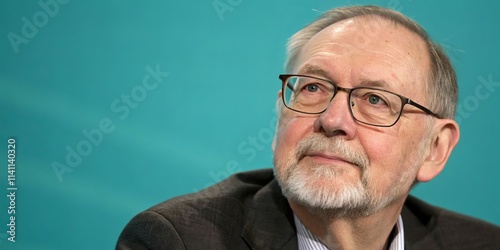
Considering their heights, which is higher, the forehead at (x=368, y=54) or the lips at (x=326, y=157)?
the forehead at (x=368, y=54)

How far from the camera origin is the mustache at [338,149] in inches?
82.7

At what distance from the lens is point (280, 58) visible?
316 centimetres

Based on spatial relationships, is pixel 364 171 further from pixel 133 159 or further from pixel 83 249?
pixel 83 249

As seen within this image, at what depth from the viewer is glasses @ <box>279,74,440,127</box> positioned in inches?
85.7

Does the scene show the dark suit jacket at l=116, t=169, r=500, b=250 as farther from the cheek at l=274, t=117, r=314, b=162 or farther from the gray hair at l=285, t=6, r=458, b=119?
the gray hair at l=285, t=6, r=458, b=119

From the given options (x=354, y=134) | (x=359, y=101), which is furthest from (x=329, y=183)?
(x=359, y=101)

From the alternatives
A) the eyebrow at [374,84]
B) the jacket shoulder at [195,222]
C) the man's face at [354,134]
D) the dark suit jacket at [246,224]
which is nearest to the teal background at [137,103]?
the dark suit jacket at [246,224]

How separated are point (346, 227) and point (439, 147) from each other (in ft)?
1.69

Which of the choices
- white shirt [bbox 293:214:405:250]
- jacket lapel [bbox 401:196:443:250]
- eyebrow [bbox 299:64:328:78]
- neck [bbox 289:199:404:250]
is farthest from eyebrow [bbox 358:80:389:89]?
jacket lapel [bbox 401:196:443:250]

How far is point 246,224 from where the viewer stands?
2.34m

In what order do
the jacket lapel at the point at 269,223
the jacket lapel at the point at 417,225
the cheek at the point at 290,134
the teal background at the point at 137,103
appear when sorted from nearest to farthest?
the cheek at the point at 290,134 → the jacket lapel at the point at 269,223 → the jacket lapel at the point at 417,225 → the teal background at the point at 137,103

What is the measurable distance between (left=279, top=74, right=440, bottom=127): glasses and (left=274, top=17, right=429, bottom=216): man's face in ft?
0.07

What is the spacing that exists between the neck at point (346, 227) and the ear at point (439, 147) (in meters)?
0.16

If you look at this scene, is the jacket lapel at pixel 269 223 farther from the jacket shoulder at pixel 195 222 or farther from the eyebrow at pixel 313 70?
the eyebrow at pixel 313 70
